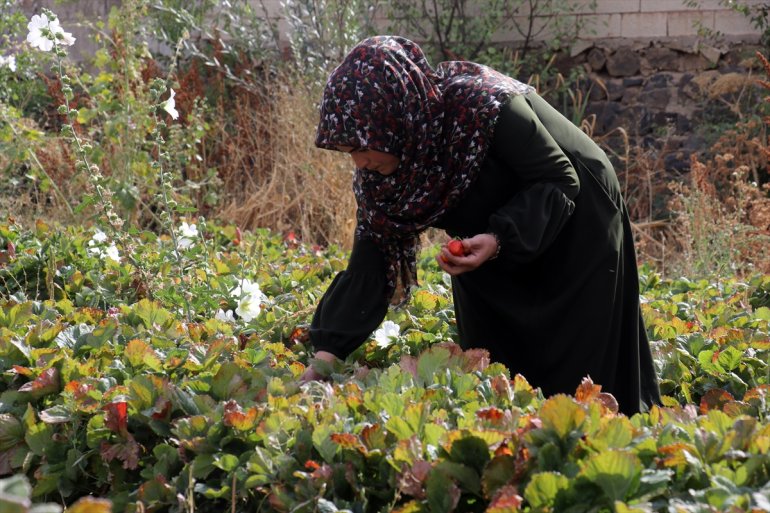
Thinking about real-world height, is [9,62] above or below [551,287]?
above

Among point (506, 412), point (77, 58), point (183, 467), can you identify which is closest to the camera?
point (506, 412)

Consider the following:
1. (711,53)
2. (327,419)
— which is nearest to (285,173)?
Answer: (711,53)

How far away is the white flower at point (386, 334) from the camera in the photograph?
9.71ft

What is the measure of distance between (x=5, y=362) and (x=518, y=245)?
1.38 metres

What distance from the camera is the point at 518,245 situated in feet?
8.41

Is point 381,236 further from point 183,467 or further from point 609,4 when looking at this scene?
point 609,4

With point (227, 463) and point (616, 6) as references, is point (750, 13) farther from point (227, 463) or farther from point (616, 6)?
point (227, 463)

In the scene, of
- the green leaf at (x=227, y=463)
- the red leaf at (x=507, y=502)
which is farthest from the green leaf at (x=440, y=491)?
the green leaf at (x=227, y=463)

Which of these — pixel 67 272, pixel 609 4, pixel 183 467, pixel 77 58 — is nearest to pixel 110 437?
pixel 183 467

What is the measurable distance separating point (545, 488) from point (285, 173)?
18.6ft

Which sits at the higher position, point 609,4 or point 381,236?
point 609,4

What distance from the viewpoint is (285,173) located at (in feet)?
23.4

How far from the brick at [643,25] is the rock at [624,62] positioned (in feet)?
0.52

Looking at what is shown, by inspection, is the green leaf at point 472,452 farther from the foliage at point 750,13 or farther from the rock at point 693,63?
the rock at point 693,63
